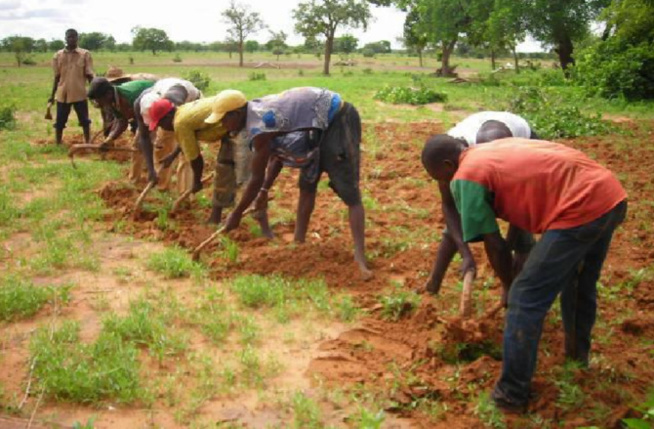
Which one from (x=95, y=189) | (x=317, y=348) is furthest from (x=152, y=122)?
(x=317, y=348)

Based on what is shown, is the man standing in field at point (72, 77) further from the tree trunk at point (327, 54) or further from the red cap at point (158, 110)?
the tree trunk at point (327, 54)

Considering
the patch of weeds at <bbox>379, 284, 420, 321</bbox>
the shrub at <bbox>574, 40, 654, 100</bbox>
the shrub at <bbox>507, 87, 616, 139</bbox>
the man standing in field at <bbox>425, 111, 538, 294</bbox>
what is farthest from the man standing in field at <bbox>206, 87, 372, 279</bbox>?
the shrub at <bbox>574, 40, 654, 100</bbox>

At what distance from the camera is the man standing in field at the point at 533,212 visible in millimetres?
2764

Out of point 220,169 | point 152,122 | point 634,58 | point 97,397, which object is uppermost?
point 634,58

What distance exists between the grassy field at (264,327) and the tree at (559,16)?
46.5ft

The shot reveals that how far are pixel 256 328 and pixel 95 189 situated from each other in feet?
13.5

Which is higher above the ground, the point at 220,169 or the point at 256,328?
the point at 220,169

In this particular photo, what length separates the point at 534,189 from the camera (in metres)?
2.80

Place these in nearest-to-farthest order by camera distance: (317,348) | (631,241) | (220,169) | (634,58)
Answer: (317,348) → (631,241) → (220,169) → (634,58)

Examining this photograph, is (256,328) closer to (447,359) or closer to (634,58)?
(447,359)

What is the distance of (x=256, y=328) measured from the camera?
12.8 feet

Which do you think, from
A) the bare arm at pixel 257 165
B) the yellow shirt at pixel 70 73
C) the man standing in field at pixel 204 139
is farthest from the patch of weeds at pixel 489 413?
the yellow shirt at pixel 70 73

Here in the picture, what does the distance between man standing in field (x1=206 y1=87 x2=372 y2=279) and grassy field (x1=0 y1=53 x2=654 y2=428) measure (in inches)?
21.4

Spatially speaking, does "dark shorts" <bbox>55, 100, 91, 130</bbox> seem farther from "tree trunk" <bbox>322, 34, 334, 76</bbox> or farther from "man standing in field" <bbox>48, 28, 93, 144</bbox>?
"tree trunk" <bbox>322, 34, 334, 76</bbox>
